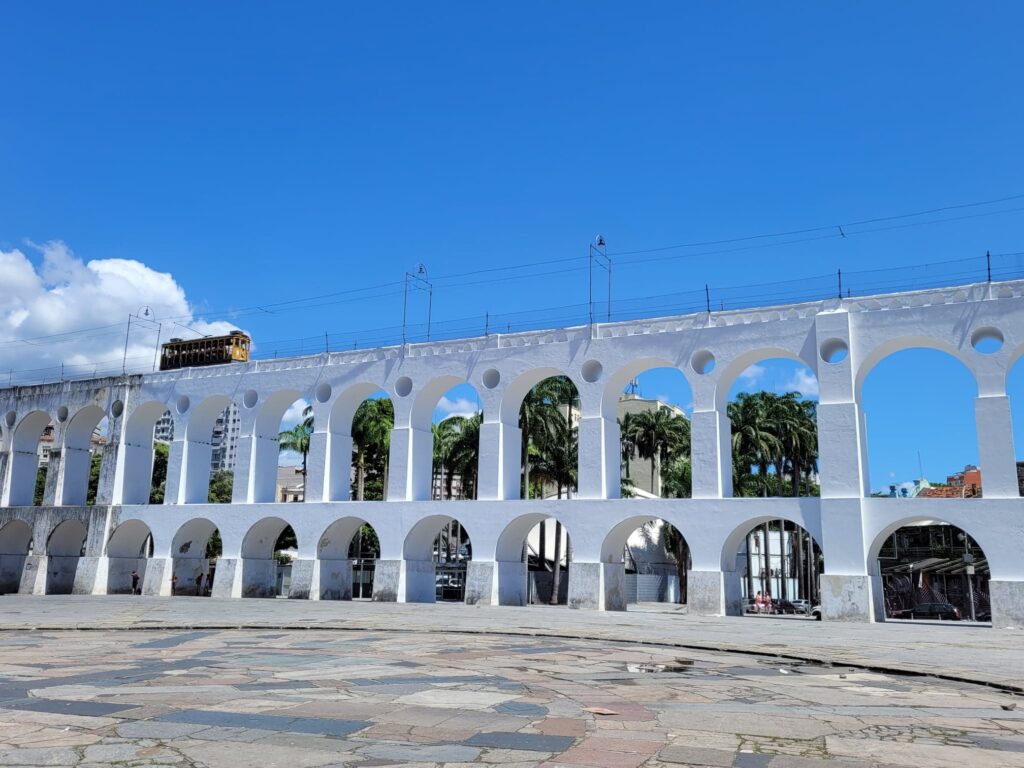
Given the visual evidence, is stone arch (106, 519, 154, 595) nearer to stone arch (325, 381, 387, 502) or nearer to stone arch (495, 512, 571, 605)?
stone arch (325, 381, 387, 502)

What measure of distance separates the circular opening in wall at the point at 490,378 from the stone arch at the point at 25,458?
21444 mm

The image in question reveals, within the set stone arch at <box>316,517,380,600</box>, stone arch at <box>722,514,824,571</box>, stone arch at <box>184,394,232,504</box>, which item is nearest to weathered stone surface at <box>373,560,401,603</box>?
stone arch at <box>316,517,380,600</box>

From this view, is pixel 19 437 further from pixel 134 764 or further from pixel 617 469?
pixel 134 764

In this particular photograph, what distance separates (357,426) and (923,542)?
32.2 meters

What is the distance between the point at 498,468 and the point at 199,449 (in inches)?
549

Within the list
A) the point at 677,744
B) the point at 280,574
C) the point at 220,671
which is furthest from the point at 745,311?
the point at 280,574

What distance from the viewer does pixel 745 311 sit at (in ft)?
91.2

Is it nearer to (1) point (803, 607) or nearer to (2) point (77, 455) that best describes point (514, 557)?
(1) point (803, 607)

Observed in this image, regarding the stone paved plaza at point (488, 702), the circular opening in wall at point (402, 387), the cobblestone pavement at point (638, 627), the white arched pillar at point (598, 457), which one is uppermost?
the circular opening in wall at point (402, 387)

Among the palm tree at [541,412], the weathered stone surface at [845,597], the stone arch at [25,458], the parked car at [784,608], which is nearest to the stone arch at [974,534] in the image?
the weathered stone surface at [845,597]

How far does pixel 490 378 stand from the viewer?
31703mm

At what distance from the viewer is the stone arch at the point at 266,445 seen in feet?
117

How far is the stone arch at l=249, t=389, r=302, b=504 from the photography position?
35625 millimetres

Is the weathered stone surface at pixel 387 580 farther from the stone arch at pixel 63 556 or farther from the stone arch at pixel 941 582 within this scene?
the stone arch at pixel 941 582
